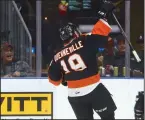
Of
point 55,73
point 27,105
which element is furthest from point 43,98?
point 55,73

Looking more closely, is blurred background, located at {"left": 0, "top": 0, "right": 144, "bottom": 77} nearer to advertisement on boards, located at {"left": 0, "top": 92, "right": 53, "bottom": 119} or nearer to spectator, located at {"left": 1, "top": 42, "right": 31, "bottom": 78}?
spectator, located at {"left": 1, "top": 42, "right": 31, "bottom": 78}

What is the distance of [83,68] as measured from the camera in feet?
17.5

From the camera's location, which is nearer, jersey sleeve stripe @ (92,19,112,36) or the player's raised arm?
jersey sleeve stripe @ (92,19,112,36)

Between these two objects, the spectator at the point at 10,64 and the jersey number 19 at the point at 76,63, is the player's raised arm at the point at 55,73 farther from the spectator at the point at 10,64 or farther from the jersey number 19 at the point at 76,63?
the spectator at the point at 10,64

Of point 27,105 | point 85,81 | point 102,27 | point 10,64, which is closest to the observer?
point 102,27

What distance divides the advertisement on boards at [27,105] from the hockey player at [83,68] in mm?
987

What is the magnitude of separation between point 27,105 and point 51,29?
3.34 feet

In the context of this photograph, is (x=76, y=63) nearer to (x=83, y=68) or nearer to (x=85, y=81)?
(x=83, y=68)

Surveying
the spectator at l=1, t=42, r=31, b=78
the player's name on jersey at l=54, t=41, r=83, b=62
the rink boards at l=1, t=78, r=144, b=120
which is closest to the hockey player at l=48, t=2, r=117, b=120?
the player's name on jersey at l=54, t=41, r=83, b=62

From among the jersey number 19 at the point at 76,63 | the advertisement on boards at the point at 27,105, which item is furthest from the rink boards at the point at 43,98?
the jersey number 19 at the point at 76,63

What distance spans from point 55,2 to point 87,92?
5.61 feet

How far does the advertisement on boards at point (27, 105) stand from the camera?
6.50m

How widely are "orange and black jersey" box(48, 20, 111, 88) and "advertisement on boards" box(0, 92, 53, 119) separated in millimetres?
1111

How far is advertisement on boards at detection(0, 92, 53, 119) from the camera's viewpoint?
256 inches
